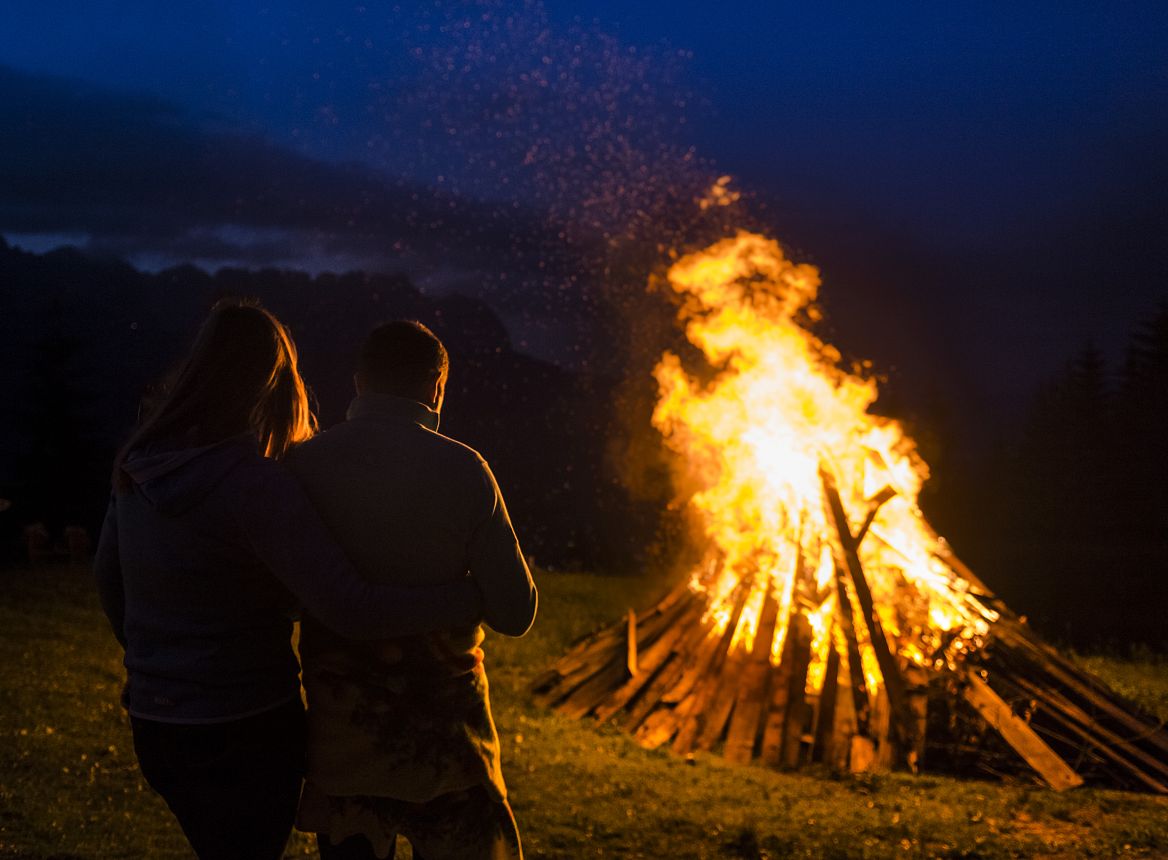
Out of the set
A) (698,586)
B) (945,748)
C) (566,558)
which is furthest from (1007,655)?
(566,558)

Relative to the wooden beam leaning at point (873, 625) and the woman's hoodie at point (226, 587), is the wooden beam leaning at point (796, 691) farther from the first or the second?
the woman's hoodie at point (226, 587)

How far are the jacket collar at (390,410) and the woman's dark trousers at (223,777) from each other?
85 cm

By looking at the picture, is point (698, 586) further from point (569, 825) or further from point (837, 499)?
point (569, 825)

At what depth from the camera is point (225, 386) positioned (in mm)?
2580

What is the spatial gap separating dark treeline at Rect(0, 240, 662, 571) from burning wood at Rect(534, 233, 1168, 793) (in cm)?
621

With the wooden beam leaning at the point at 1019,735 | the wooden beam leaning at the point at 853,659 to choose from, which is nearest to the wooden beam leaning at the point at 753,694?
the wooden beam leaning at the point at 853,659

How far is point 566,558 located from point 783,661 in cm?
1269

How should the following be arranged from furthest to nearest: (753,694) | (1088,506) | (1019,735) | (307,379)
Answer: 1. (1088,506)
2. (753,694)
3. (1019,735)
4. (307,379)

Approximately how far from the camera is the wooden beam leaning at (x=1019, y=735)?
7594 mm

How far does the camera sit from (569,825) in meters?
6.45

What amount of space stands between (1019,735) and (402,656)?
7292 mm

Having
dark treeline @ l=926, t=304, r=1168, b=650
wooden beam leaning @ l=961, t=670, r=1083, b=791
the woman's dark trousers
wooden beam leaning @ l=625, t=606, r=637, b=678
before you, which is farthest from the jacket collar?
dark treeline @ l=926, t=304, r=1168, b=650

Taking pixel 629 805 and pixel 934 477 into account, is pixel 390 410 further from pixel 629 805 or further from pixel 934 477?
pixel 934 477

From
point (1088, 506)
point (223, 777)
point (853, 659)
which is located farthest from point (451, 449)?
point (1088, 506)
